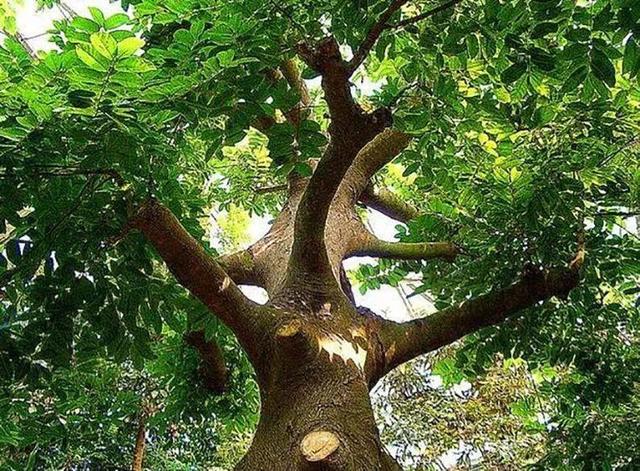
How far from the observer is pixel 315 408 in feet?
5.10

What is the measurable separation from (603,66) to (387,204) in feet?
6.43

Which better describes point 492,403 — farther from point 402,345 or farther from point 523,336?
point 402,345

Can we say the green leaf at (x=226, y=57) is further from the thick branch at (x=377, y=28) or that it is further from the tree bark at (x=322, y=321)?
the thick branch at (x=377, y=28)

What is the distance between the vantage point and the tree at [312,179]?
133 cm

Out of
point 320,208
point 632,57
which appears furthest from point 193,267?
point 632,57

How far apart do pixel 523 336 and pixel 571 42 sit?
4.29 ft

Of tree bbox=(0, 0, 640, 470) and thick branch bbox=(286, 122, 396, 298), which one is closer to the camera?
→ tree bbox=(0, 0, 640, 470)

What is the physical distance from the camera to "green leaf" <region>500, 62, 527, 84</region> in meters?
1.43

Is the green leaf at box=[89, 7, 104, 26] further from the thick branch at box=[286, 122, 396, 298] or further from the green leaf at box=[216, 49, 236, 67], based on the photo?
the thick branch at box=[286, 122, 396, 298]

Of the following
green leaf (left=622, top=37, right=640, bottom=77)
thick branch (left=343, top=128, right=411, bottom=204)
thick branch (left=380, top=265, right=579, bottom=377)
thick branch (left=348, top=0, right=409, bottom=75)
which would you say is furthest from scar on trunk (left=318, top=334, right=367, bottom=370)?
thick branch (left=343, top=128, right=411, bottom=204)

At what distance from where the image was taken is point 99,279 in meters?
1.75

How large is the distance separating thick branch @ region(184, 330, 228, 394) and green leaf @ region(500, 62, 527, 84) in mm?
1475

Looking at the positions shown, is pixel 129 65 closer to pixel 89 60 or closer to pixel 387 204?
pixel 89 60

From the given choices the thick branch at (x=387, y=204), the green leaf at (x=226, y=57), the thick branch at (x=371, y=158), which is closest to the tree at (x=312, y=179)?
the green leaf at (x=226, y=57)
